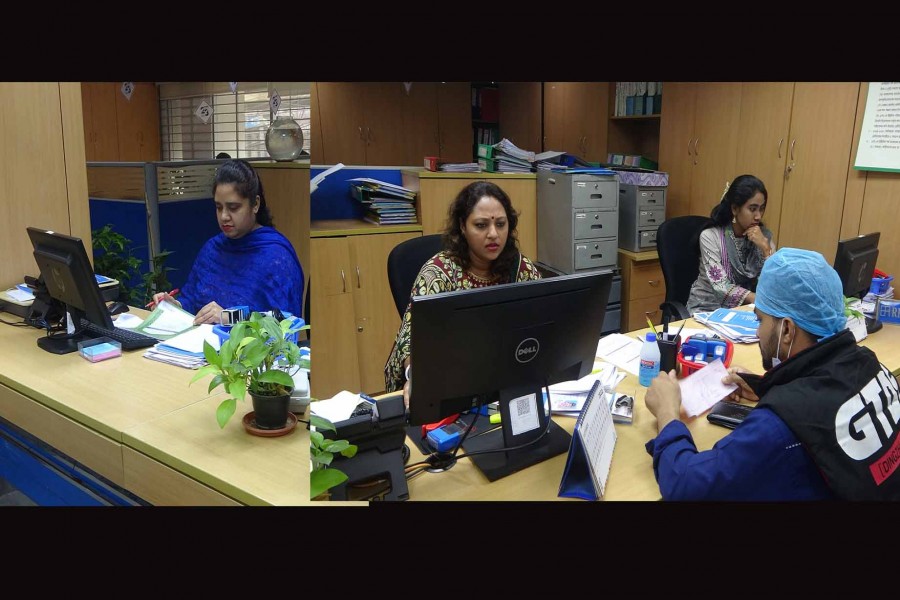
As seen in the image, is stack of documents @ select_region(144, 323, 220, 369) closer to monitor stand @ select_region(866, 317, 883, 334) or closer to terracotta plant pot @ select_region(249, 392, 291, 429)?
terracotta plant pot @ select_region(249, 392, 291, 429)

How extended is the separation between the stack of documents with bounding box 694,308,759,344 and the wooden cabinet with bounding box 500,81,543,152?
9.42 feet

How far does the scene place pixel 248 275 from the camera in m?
1.99

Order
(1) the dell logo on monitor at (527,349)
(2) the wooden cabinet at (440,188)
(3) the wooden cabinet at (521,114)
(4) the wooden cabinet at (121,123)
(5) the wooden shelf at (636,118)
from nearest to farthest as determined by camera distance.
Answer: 1. (1) the dell logo on monitor at (527,349)
2. (2) the wooden cabinet at (440,188)
3. (5) the wooden shelf at (636,118)
4. (3) the wooden cabinet at (521,114)
5. (4) the wooden cabinet at (121,123)

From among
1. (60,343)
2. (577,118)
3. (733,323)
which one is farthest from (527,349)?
(577,118)

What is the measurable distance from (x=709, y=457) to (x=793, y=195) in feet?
8.93

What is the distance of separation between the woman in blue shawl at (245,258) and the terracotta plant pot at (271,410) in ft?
0.98

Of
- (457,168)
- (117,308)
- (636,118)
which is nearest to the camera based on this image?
(117,308)

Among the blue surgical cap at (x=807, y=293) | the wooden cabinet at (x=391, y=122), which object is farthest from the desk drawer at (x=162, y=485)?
the wooden cabinet at (x=391, y=122)

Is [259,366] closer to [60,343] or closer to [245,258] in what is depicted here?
[245,258]

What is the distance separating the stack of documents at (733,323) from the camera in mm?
2309

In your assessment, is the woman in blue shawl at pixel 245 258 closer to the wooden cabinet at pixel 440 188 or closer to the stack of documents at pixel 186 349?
the stack of documents at pixel 186 349

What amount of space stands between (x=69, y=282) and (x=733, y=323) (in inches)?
94.3

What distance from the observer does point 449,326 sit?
125cm

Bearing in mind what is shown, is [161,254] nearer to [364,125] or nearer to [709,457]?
[364,125]
